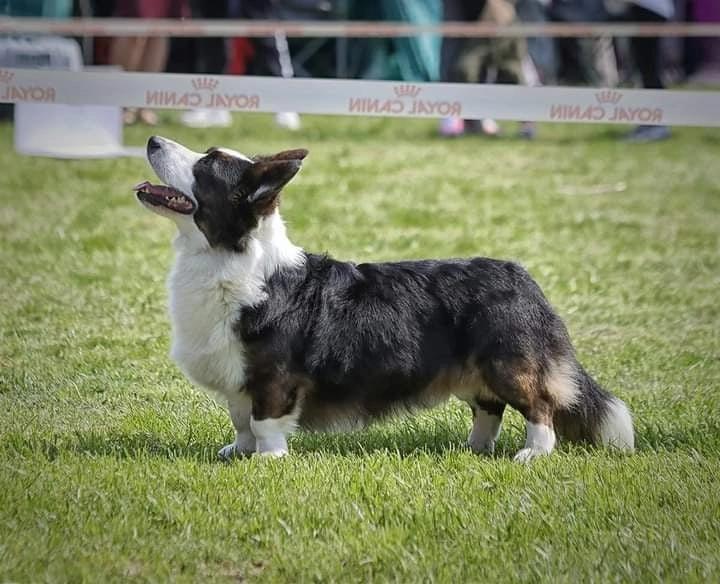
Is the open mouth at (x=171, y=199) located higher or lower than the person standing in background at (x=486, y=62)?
lower

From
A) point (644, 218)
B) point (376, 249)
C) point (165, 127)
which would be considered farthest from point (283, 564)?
point (165, 127)

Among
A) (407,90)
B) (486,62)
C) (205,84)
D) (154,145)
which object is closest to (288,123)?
(486,62)

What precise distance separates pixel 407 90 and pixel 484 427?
223 centimetres

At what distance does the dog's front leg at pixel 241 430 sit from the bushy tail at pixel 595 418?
1.20 meters

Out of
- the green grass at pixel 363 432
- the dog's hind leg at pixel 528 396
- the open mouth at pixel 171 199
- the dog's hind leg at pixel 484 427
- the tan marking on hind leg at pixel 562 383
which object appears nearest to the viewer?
the green grass at pixel 363 432

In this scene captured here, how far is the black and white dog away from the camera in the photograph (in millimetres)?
4594

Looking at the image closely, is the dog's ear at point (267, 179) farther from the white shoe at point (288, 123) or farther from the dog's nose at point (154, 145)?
the white shoe at point (288, 123)

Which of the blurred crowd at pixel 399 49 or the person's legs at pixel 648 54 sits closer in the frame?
the person's legs at pixel 648 54

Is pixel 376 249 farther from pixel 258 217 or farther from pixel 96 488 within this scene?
pixel 96 488

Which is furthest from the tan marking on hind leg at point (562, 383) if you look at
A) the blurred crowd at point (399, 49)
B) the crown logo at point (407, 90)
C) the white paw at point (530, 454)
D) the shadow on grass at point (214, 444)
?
the blurred crowd at point (399, 49)

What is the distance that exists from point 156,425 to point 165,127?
28.2 feet

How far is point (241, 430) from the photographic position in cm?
480

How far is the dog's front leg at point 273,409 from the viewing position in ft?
15.1

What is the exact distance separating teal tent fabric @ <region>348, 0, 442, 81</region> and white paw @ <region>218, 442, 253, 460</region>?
1045 cm
